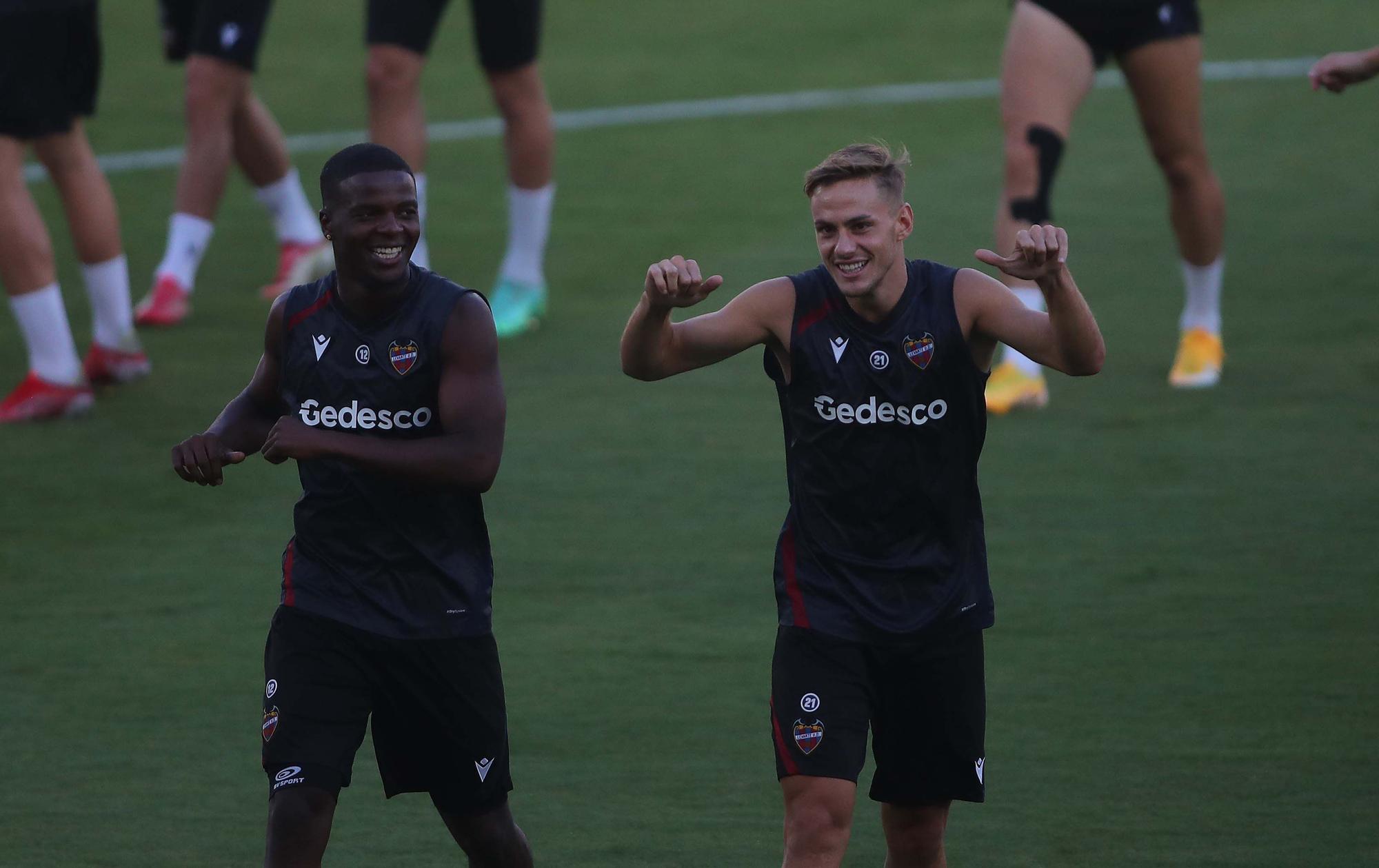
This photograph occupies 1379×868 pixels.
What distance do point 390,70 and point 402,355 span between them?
464 centimetres

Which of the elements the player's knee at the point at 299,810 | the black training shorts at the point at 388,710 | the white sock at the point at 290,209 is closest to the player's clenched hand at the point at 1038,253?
the black training shorts at the point at 388,710

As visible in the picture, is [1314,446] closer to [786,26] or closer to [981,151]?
[981,151]

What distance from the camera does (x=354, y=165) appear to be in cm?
400

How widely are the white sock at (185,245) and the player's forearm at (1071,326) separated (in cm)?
562

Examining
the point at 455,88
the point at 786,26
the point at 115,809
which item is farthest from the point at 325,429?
the point at 786,26

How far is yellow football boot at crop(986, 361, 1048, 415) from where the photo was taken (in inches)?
310

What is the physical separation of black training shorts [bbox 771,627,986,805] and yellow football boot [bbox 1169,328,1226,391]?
4226 mm

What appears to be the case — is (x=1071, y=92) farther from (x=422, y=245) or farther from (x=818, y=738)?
(x=818, y=738)

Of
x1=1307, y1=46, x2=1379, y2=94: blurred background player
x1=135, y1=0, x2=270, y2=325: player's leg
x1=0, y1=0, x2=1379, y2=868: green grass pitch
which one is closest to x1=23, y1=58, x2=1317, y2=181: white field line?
x1=0, y1=0, x2=1379, y2=868: green grass pitch

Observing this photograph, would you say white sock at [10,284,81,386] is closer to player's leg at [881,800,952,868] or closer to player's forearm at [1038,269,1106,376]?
player's leg at [881,800,952,868]

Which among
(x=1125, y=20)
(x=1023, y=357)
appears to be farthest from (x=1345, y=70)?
(x=1023, y=357)

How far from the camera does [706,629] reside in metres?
5.86

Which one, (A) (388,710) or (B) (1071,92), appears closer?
(A) (388,710)

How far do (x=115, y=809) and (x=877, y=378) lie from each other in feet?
6.69
